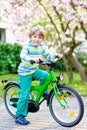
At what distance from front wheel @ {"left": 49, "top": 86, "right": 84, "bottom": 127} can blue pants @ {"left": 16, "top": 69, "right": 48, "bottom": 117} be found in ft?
1.08

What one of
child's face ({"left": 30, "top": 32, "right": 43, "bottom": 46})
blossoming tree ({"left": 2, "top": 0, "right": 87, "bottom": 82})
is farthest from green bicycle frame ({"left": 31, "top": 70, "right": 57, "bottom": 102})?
blossoming tree ({"left": 2, "top": 0, "right": 87, "bottom": 82})

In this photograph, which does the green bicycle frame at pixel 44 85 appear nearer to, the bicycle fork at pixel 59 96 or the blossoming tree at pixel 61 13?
the bicycle fork at pixel 59 96

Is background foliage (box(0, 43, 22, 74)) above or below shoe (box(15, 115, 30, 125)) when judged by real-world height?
below

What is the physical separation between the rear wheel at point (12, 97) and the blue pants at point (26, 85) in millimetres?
369

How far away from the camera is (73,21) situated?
16.5 meters

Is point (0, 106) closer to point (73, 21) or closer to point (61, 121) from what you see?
point (61, 121)

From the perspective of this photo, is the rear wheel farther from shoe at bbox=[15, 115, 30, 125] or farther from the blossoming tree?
the blossoming tree

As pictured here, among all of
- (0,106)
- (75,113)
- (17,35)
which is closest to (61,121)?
(75,113)

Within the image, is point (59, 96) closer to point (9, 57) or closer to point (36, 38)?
point (36, 38)

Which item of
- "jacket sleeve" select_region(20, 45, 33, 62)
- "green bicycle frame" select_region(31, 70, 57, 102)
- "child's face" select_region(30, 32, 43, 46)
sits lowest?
"green bicycle frame" select_region(31, 70, 57, 102)

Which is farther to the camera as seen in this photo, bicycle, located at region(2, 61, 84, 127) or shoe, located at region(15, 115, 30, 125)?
shoe, located at region(15, 115, 30, 125)

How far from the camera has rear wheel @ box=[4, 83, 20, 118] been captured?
25.2 feet

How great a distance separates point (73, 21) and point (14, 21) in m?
2.55

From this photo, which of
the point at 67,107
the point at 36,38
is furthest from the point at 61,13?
the point at 67,107
